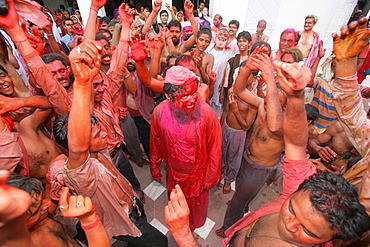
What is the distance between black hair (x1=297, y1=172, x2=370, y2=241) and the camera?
2.85 ft

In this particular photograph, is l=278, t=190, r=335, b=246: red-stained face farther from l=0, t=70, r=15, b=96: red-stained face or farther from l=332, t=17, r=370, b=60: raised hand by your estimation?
l=0, t=70, r=15, b=96: red-stained face

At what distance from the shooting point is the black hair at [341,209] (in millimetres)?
869

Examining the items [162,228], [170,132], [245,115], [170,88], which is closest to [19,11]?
[170,88]

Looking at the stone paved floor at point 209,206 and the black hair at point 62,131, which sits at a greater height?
the black hair at point 62,131

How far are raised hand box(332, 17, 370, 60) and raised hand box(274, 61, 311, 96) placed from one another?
0.51 meters

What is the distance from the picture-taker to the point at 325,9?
6.96 meters

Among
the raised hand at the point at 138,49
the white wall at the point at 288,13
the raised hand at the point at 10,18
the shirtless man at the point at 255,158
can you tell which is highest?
the white wall at the point at 288,13

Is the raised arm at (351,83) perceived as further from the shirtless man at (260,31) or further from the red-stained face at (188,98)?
the shirtless man at (260,31)

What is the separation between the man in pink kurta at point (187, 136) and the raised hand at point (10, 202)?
4.17 ft

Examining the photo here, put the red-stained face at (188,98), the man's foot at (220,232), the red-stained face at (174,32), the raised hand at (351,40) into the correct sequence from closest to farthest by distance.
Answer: the raised hand at (351,40) < the red-stained face at (188,98) < the man's foot at (220,232) < the red-stained face at (174,32)

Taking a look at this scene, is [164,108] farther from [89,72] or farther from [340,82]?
[340,82]

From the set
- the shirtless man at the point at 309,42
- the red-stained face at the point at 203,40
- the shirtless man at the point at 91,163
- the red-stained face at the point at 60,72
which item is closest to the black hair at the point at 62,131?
the shirtless man at the point at 91,163

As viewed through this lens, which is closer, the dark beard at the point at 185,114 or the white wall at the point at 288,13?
the dark beard at the point at 185,114

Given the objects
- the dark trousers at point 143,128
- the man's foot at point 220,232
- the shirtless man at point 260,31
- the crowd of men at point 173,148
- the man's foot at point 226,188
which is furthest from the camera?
the shirtless man at point 260,31
